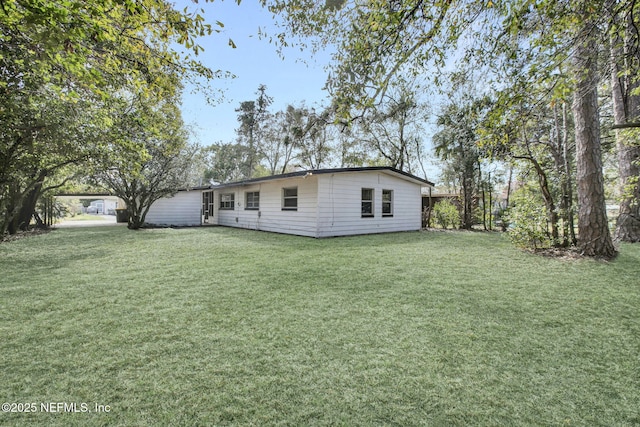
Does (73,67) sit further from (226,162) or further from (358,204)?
(226,162)

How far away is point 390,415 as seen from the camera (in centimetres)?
159

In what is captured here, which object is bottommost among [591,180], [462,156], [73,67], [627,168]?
[591,180]

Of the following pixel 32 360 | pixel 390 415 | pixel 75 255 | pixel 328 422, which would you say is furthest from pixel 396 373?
pixel 75 255

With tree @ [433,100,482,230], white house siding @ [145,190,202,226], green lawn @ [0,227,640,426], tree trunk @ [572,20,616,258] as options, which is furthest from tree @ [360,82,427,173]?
green lawn @ [0,227,640,426]

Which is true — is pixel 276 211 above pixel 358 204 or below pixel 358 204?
below

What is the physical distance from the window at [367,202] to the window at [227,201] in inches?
287

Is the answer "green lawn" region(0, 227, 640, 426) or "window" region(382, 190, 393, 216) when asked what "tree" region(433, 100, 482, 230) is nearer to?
"window" region(382, 190, 393, 216)

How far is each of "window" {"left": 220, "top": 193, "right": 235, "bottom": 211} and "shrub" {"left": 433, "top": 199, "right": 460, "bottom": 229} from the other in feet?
35.3

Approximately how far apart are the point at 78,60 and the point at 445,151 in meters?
14.8

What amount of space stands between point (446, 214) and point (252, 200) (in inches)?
384

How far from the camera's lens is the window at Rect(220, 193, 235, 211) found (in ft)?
48.9

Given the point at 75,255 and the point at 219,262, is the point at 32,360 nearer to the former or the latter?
the point at 219,262

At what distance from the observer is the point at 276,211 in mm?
11555

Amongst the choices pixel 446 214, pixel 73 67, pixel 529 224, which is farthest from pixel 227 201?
pixel 529 224
